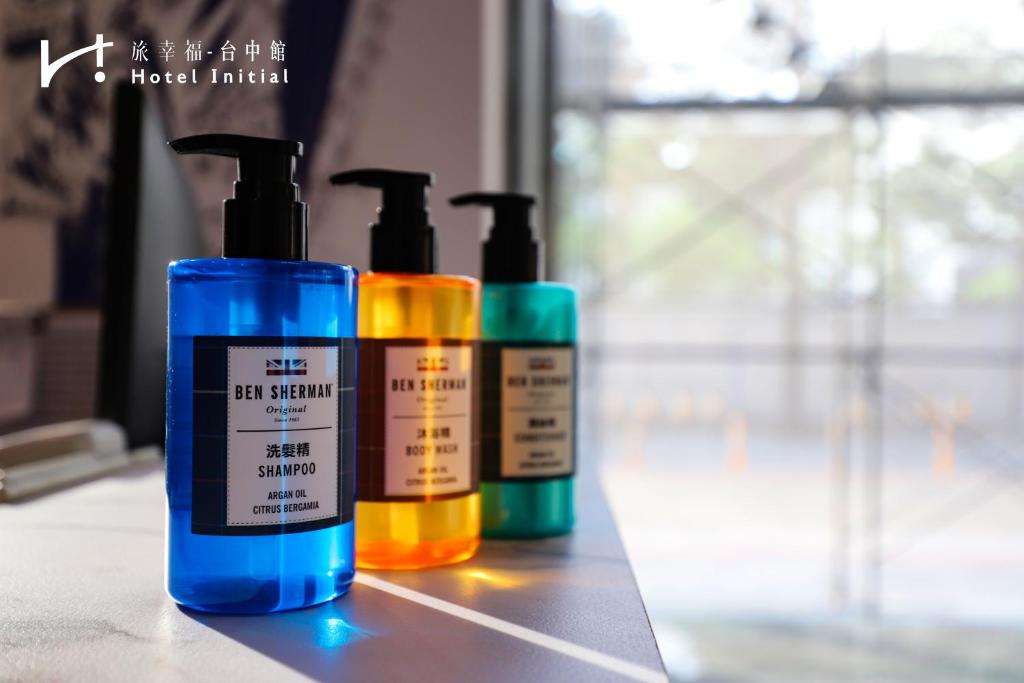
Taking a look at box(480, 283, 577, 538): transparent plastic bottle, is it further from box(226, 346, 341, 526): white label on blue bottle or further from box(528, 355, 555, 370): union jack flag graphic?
box(226, 346, 341, 526): white label on blue bottle

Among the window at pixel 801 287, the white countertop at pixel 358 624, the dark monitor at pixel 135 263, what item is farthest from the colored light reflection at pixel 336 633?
the window at pixel 801 287

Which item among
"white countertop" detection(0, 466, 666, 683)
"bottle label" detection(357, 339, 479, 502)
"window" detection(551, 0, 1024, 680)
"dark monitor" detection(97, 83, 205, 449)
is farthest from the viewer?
"window" detection(551, 0, 1024, 680)

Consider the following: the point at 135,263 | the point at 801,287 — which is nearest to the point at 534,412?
the point at 135,263

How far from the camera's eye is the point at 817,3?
3236 millimetres

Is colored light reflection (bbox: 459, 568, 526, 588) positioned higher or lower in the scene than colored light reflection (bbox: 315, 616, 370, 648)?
lower

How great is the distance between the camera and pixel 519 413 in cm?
42

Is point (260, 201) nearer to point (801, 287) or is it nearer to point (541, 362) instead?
point (541, 362)

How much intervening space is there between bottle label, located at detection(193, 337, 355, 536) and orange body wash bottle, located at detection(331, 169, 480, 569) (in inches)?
2.3

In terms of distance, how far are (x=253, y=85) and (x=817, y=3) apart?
9.42ft

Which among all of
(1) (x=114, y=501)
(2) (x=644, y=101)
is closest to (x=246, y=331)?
(1) (x=114, y=501)

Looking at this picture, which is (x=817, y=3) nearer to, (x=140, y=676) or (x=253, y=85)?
(x=253, y=85)

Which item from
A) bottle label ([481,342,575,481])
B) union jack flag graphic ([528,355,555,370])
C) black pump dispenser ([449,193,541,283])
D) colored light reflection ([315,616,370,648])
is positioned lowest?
colored light reflection ([315,616,370,648])

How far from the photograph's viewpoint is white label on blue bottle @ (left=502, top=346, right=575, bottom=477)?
0.42m

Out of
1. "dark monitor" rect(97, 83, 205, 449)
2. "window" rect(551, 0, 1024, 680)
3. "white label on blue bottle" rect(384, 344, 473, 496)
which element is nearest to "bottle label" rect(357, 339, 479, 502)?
"white label on blue bottle" rect(384, 344, 473, 496)
